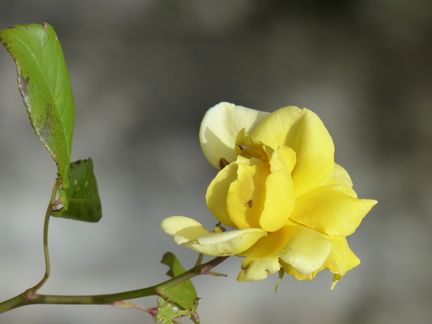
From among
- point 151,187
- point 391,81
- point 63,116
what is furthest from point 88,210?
point 391,81

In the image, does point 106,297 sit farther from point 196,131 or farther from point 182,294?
point 196,131

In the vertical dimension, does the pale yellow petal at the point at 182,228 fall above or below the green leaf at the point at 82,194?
below

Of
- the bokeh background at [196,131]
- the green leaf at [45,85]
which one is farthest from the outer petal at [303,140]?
the bokeh background at [196,131]

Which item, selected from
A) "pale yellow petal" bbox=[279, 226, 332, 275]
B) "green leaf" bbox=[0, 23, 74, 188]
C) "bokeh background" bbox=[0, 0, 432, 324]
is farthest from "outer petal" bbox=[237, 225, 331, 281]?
"bokeh background" bbox=[0, 0, 432, 324]

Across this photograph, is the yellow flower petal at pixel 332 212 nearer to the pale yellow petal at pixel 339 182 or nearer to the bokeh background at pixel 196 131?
the pale yellow petal at pixel 339 182

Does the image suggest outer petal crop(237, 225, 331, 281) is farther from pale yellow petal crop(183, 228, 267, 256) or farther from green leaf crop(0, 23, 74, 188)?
green leaf crop(0, 23, 74, 188)

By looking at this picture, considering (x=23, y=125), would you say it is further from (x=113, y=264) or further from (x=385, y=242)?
(x=385, y=242)
